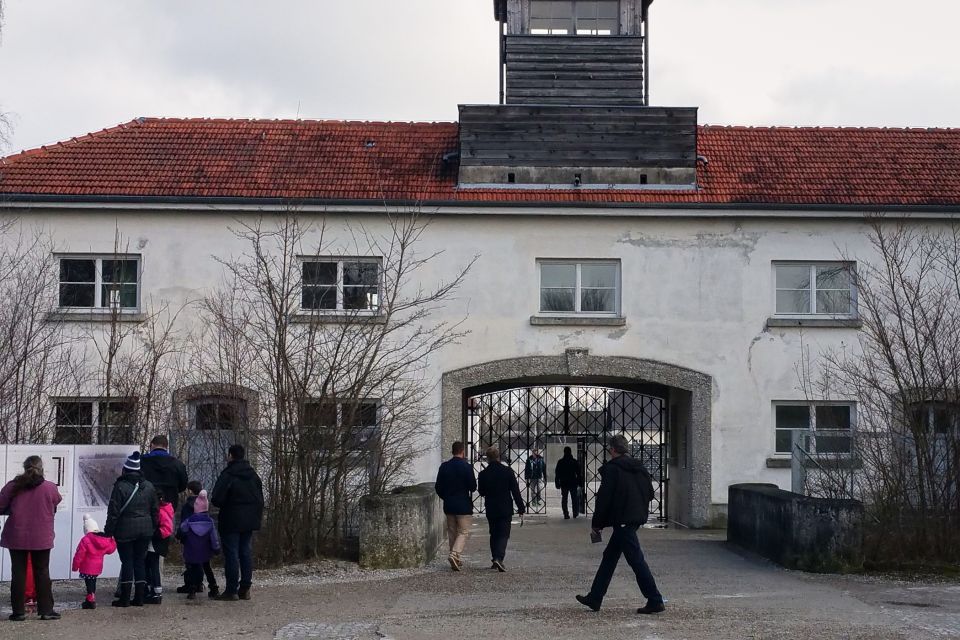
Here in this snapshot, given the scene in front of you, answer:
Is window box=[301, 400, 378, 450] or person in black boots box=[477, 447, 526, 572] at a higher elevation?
window box=[301, 400, 378, 450]

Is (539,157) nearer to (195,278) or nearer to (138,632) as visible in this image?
(195,278)

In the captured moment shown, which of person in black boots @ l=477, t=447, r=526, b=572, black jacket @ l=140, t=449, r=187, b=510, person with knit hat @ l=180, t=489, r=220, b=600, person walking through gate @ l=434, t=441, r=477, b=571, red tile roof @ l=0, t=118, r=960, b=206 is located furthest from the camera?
red tile roof @ l=0, t=118, r=960, b=206

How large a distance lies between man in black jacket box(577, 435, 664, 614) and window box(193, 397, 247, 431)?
21.8 ft

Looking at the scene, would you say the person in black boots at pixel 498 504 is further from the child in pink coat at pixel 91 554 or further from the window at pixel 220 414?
the child in pink coat at pixel 91 554

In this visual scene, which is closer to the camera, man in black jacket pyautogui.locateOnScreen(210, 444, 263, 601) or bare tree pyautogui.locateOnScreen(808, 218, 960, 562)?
man in black jacket pyautogui.locateOnScreen(210, 444, 263, 601)

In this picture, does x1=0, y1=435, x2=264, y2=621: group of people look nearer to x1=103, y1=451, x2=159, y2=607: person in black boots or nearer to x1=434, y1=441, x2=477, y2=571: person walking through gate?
x1=103, y1=451, x2=159, y2=607: person in black boots

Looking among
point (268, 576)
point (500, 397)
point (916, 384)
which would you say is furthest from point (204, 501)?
point (500, 397)

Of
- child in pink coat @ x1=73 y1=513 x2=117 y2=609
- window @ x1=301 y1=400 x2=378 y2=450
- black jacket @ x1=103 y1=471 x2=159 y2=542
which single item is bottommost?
child in pink coat @ x1=73 y1=513 x2=117 y2=609

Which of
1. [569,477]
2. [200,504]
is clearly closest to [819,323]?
[569,477]

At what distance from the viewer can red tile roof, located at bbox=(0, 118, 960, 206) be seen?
23703 mm

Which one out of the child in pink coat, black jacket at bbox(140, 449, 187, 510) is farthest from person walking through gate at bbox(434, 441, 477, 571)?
the child in pink coat

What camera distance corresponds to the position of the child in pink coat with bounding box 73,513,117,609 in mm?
12797

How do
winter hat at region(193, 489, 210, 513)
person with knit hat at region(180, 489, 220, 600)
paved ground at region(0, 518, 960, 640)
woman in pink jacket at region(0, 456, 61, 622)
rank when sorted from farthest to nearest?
1. winter hat at region(193, 489, 210, 513)
2. person with knit hat at region(180, 489, 220, 600)
3. woman in pink jacket at region(0, 456, 61, 622)
4. paved ground at region(0, 518, 960, 640)

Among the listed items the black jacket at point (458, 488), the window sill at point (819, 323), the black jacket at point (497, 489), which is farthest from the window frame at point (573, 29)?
the black jacket at point (458, 488)
